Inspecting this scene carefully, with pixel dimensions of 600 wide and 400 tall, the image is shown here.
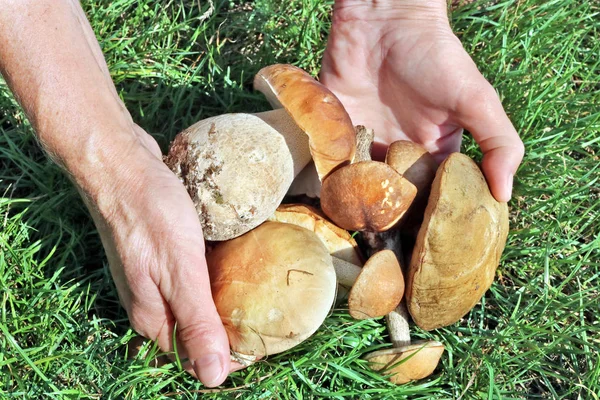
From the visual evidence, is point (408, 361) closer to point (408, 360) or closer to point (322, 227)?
point (408, 360)

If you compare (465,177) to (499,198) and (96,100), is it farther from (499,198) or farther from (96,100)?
(96,100)

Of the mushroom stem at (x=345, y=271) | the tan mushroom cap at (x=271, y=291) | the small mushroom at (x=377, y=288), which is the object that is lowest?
the mushroom stem at (x=345, y=271)

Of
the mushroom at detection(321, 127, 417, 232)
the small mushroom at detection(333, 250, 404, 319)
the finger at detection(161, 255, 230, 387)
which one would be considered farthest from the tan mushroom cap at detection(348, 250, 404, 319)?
the finger at detection(161, 255, 230, 387)

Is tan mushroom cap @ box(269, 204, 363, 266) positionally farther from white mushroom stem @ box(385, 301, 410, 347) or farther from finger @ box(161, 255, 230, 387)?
finger @ box(161, 255, 230, 387)

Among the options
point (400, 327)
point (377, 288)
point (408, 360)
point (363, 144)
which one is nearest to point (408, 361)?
point (408, 360)

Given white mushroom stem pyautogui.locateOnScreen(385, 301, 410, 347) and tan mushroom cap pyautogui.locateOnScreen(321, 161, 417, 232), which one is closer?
tan mushroom cap pyautogui.locateOnScreen(321, 161, 417, 232)

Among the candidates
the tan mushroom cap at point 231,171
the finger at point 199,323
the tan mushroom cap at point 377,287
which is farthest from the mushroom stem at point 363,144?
the finger at point 199,323

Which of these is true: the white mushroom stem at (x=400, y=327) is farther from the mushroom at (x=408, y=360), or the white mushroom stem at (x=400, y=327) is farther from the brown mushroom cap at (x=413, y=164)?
the brown mushroom cap at (x=413, y=164)

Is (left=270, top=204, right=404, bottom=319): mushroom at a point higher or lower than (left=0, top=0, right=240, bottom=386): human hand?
lower
